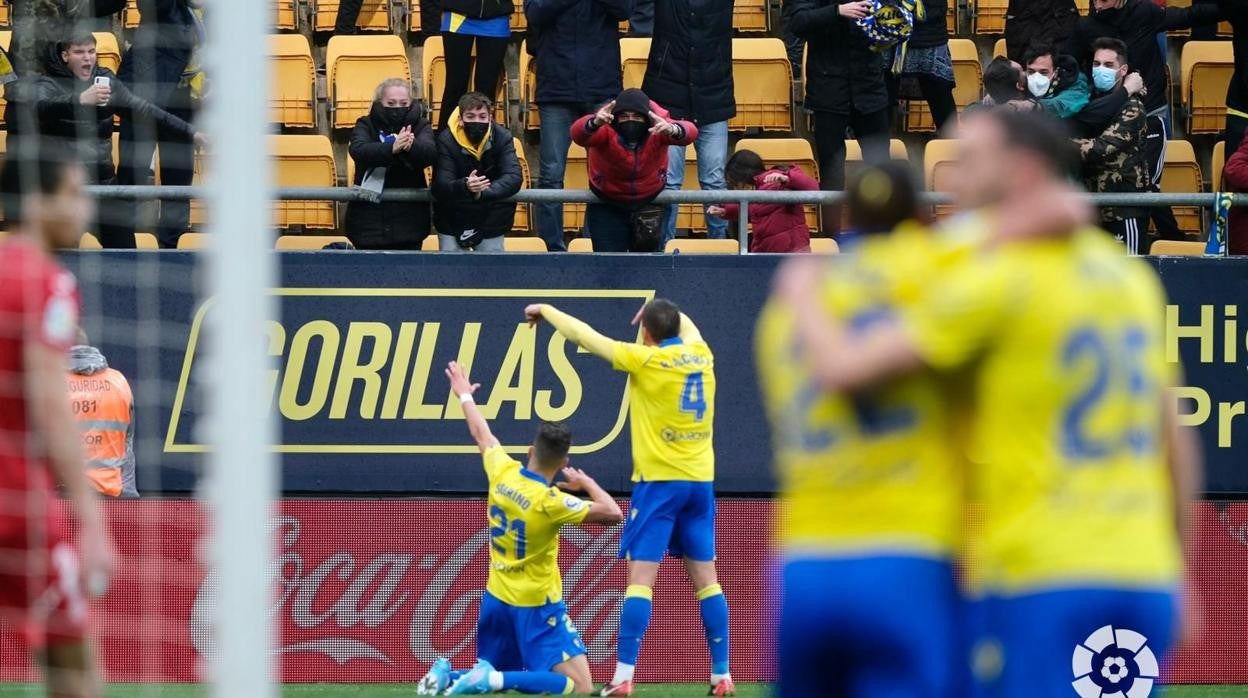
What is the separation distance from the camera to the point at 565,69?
464 inches

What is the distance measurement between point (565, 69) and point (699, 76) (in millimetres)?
865

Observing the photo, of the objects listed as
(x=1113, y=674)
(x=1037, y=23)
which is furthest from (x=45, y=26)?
(x=1113, y=674)

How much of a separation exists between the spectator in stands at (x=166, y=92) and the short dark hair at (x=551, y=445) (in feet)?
8.66

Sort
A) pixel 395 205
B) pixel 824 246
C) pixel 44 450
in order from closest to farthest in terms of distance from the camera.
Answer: pixel 44 450 → pixel 395 205 → pixel 824 246

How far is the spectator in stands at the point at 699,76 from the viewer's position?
39.1ft

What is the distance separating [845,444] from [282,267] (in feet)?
25.2

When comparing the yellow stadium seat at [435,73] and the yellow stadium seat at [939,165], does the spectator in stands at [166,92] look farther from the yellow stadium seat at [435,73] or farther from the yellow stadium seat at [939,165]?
the yellow stadium seat at [939,165]

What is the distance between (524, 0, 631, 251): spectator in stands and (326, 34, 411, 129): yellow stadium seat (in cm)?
168

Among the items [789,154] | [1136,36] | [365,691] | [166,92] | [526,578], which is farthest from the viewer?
[789,154]

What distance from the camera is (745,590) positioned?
1169cm

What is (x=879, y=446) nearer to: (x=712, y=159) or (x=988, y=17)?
(x=712, y=159)

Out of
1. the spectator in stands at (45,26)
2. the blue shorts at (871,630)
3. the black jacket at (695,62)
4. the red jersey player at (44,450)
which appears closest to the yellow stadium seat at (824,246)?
→ the black jacket at (695,62)

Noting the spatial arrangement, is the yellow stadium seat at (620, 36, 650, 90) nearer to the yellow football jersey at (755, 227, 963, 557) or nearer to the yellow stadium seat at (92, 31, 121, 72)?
the yellow stadium seat at (92, 31, 121, 72)

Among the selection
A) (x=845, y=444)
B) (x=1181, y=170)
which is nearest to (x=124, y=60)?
(x=1181, y=170)
